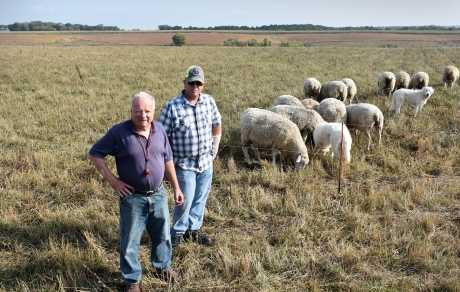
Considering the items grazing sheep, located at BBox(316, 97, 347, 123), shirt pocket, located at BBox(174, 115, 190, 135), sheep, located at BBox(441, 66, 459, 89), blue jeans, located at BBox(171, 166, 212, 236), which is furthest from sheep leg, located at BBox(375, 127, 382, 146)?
sheep, located at BBox(441, 66, 459, 89)

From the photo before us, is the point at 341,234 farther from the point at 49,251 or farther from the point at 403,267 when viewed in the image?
the point at 49,251

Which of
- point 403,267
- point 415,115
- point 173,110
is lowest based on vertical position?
point 403,267

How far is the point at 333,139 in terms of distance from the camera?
7602mm

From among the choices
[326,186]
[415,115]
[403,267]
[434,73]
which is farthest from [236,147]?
[434,73]

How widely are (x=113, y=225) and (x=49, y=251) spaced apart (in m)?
0.90

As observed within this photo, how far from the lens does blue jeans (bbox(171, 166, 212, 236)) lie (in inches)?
163

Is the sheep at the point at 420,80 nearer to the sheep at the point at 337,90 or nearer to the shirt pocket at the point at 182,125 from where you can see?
the sheep at the point at 337,90

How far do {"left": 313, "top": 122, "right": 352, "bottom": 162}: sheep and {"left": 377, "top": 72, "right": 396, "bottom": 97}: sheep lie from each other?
8143 millimetres

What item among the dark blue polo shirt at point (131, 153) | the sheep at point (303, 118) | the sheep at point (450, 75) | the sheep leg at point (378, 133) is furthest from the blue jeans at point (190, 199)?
the sheep at point (450, 75)

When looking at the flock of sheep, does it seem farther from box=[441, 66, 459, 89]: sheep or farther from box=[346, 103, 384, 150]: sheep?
box=[441, 66, 459, 89]: sheep

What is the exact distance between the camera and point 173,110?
398cm

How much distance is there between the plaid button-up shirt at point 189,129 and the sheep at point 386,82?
12548mm

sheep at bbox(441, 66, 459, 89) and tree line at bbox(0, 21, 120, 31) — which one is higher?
tree line at bbox(0, 21, 120, 31)

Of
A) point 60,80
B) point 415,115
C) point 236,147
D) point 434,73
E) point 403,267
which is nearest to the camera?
point 403,267
